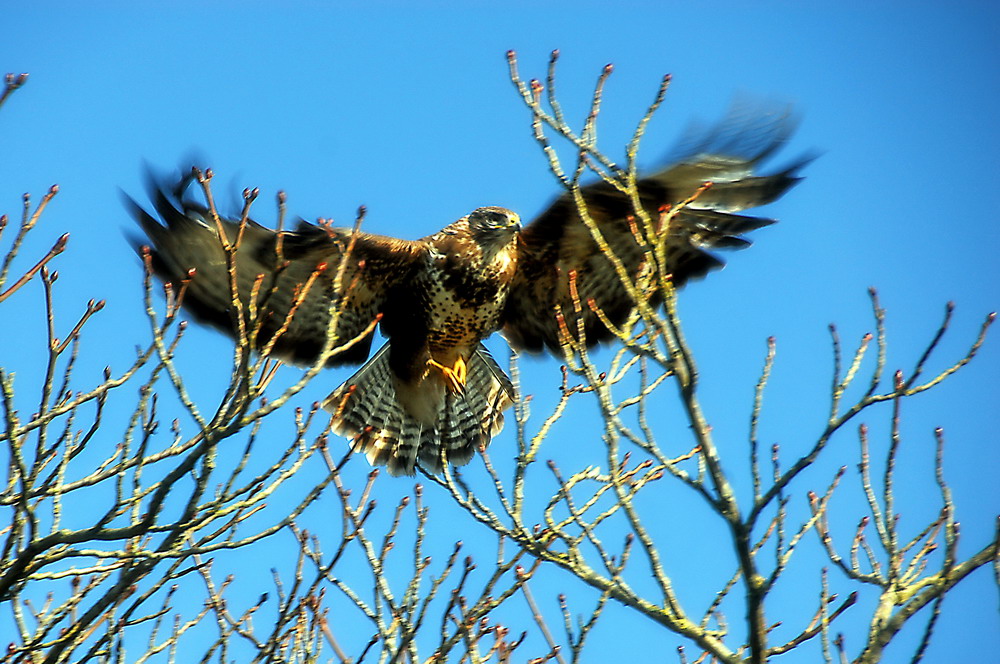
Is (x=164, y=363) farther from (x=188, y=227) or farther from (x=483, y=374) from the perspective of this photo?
(x=483, y=374)

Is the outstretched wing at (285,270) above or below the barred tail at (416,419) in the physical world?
above

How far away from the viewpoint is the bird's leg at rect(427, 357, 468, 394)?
7352 mm

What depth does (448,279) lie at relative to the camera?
673 cm

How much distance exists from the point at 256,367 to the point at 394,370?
3.95 m

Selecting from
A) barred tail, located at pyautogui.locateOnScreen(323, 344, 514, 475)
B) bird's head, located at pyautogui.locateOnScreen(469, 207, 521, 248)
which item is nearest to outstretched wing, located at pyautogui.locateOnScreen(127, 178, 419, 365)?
barred tail, located at pyautogui.locateOnScreen(323, 344, 514, 475)

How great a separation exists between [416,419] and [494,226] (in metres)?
1.65

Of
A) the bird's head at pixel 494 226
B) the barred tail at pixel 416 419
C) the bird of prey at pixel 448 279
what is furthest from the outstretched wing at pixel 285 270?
the bird's head at pixel 494 226

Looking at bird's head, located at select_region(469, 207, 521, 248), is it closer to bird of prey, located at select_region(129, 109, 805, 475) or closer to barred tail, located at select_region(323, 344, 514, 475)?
bird of prey, located at select_region(129, 109, 805, 475)

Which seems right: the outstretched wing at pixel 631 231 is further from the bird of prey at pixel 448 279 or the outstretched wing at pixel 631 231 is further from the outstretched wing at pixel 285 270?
the outstretched wing at pixel 285 270

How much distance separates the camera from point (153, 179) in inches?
233

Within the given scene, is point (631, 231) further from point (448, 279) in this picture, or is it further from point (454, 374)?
point (454, 374)

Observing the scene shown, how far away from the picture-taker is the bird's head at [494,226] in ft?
21.5

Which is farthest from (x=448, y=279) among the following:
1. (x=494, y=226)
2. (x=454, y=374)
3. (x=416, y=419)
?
(x=416, y=419)

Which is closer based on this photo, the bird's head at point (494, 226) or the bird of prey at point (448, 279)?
the bird of prey at point (448, 279)
